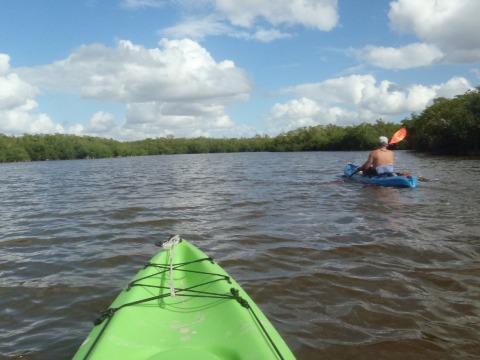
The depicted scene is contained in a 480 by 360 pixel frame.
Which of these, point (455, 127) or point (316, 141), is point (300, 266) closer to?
point (455, 127)

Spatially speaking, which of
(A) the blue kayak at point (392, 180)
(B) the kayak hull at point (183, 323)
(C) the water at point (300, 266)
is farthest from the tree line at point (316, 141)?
(B) the kayak hull at point (183, 323)

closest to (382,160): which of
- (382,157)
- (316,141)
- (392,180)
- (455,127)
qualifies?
(382,157)

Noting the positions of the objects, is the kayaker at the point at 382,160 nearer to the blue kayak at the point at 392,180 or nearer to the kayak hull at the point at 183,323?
the blue kayak at the point at 392,180

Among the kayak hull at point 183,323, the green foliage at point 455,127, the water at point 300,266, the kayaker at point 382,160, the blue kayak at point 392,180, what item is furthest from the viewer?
the green foliage at point 455,127

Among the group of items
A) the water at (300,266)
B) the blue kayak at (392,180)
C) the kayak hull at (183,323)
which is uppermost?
the blue kayak at (392,180)

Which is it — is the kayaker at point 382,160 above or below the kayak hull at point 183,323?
above

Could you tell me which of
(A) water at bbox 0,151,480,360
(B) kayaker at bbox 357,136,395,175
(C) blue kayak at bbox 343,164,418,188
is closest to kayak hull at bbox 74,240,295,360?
(A) water at bbox 0,151,480,360

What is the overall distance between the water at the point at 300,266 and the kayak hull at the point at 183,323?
0.65 meters

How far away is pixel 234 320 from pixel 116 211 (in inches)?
307

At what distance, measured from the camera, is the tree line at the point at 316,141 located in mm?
34844

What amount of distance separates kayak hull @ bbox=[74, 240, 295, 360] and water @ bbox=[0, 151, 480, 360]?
646mm

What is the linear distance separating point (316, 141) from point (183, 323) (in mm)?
70858

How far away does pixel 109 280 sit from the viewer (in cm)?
505

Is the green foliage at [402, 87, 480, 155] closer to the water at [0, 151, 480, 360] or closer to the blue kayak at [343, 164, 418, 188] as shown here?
the blue kayak at [343, 164, 418, 188]
